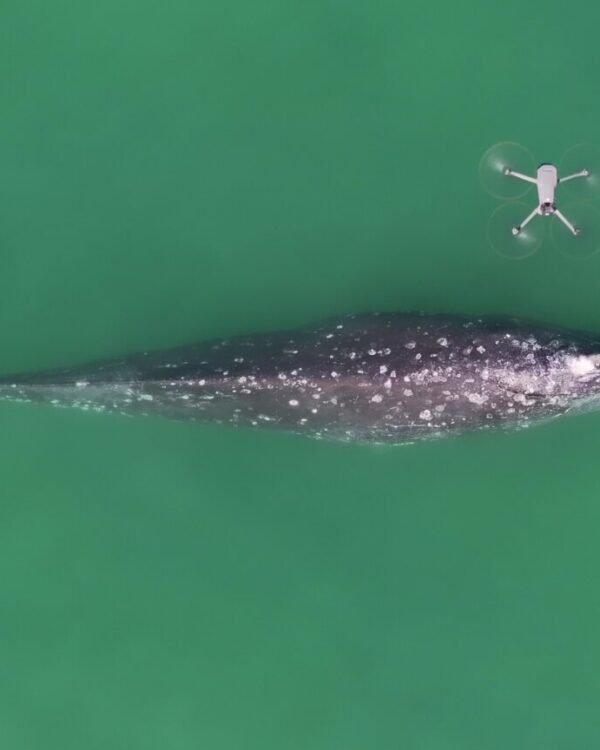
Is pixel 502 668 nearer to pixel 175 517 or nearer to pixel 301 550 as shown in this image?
pixel 301 550

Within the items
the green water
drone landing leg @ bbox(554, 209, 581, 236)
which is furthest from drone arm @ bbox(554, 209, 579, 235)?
the green water

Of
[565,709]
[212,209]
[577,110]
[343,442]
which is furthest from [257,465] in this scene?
[577,110]

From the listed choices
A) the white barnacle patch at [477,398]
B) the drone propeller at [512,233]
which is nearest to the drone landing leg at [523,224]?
the drone propeller at [512,233]

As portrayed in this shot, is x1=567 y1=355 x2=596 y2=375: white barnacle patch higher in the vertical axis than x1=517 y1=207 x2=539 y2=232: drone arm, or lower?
lower

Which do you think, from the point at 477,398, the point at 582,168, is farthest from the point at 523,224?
the point at 477,398

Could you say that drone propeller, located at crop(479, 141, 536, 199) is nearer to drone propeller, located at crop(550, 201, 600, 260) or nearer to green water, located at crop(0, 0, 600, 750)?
green water, located at crop(0, 0, 600, 750)

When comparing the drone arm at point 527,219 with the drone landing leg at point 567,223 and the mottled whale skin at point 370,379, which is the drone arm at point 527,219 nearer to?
the drone landing leg at point 567,223

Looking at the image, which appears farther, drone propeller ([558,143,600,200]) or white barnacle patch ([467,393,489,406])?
drone propeller ([558,143,600,200])
